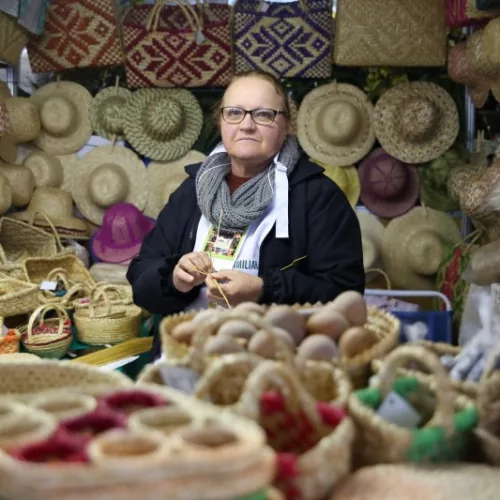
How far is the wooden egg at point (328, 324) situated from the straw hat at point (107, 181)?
3.04m

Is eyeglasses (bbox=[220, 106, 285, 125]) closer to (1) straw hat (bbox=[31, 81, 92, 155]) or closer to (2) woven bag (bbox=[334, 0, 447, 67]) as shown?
(2) woven bag (bbox=[334, 0, 447, 67])

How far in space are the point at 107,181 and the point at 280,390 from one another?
3.36 m

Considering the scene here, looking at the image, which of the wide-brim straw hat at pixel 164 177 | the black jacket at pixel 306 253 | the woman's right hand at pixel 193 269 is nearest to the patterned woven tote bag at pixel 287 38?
the wide-brim straw hat at pixel 164 177

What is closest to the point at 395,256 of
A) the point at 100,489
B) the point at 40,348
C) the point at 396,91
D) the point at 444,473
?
the point at 396,91

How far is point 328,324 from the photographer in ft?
4.38

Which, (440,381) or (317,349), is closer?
(440,381)

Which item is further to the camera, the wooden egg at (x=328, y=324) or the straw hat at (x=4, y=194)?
the straw hat at (x=4, y=194)

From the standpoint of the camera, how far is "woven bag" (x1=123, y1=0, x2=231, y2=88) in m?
4.01

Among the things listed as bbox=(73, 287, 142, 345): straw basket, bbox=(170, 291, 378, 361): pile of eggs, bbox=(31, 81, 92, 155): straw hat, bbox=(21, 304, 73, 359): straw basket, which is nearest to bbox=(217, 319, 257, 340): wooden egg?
bbox=(170, 291, 378, 361): pile of eggs

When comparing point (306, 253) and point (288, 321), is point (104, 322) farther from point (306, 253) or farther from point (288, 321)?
point (288, 321)

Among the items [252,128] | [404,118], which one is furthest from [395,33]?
[252,128]

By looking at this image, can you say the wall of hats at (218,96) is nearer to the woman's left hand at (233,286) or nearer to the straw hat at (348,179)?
the straw hat at (348,179)

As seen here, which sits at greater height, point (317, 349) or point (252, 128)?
point (252, 128)

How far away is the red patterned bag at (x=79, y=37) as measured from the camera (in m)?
4.15
